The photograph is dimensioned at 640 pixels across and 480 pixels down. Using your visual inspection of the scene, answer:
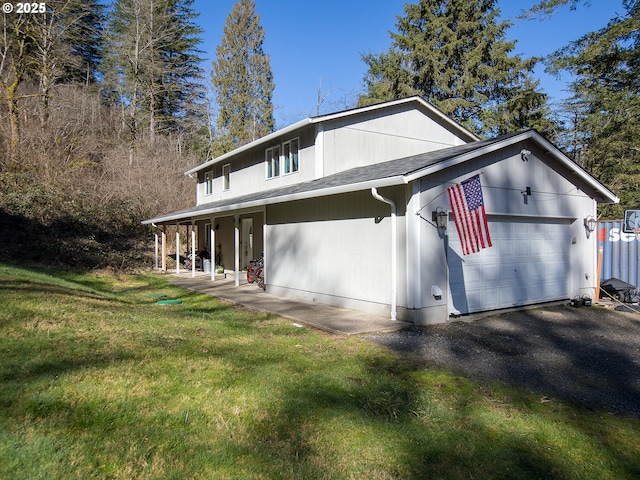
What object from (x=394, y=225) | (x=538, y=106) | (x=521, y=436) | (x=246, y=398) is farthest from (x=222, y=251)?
(x=538, y=106)

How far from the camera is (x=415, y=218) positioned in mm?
7531

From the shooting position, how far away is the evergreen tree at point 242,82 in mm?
31016

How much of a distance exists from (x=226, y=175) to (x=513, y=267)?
11.9 metres

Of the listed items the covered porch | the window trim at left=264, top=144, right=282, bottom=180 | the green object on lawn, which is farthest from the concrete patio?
the window trim at left=264, top=144, right=282, bottom=180

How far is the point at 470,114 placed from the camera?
2488cm

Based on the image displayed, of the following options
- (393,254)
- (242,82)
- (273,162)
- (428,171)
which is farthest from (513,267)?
(242,82)

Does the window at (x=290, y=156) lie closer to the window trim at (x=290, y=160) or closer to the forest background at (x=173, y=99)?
the window trim at (x=290, y=160)

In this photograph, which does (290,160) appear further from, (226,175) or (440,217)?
(440,217)

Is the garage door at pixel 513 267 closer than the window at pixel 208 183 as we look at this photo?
Yes

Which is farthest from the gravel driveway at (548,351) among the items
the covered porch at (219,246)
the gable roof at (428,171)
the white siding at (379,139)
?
the covered porch at (219,246)

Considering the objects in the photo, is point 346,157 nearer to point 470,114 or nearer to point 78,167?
point 470,114

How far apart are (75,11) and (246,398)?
97.1 ft

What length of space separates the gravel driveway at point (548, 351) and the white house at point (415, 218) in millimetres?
745

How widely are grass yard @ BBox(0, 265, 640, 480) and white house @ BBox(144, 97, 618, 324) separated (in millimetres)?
2639
